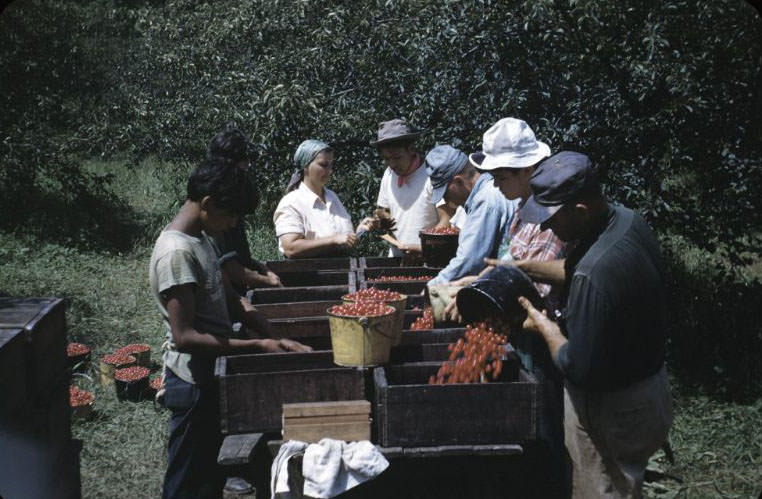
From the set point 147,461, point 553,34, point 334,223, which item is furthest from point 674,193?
point 147,461

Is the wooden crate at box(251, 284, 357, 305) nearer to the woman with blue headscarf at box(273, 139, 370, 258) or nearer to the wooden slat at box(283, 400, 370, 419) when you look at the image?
the woman with blue headscarf at box(273, 139, 370, 258)

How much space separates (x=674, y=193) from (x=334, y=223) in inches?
120

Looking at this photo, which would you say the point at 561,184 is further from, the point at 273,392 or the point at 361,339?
the point at 273,392

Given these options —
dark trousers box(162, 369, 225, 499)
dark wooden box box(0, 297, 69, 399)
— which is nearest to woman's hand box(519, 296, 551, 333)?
dark trousers box(162, 369, 225, 499)

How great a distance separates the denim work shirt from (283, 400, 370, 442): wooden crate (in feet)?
4.17

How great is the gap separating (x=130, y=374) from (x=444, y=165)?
3.52m

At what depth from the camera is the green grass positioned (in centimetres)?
529

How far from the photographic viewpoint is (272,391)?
11.6ft

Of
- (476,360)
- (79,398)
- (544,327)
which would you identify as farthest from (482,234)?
(79,398)

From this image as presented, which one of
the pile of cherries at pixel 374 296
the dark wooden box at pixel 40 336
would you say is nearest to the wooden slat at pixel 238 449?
the dark wooden box at pixel 40 336

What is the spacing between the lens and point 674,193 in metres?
6.71

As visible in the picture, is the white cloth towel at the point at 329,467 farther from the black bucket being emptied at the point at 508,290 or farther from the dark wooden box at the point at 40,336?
the dark wooden box at the point at 40,336

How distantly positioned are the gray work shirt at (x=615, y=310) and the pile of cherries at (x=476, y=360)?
0.54 m

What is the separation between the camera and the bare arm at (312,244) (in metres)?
5.95
